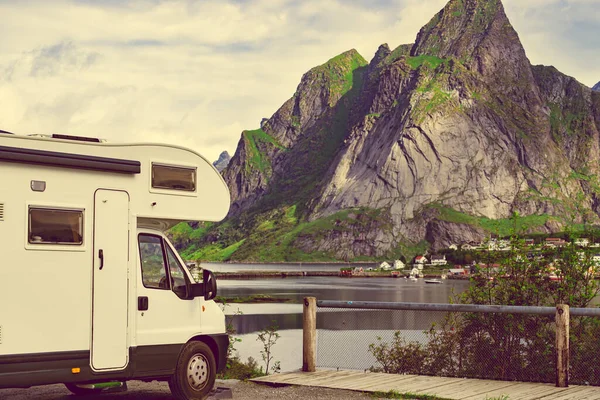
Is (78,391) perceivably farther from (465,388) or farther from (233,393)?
(465,388)

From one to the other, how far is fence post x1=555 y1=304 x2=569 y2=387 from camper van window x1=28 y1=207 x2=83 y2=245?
8.61 meters

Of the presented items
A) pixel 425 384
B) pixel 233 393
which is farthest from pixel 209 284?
pixel 425 384

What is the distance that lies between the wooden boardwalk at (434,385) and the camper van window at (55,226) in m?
5.46

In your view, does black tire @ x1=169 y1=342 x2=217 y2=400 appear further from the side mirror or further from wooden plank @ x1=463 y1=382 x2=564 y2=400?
wooden plank @ x1=463 y1=382 x2=564 y2=400

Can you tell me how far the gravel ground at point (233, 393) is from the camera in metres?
14.5

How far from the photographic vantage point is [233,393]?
15133 millimetres

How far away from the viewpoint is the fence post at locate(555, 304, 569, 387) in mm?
14961

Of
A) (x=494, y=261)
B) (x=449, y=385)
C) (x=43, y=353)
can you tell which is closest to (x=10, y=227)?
(x=43, y=353)

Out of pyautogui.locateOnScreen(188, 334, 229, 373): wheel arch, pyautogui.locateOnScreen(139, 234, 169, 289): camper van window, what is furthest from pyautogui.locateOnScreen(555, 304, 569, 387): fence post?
pyautogui.locateOnScreen(139, 234, 169, 289): camper van window

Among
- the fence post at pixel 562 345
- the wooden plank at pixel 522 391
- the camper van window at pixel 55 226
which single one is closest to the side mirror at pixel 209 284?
the camper van window at pixel 55 226

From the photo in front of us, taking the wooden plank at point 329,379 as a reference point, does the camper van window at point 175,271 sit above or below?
above

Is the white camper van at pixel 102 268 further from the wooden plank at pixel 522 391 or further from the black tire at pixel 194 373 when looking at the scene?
the wooden plank at pixel 522 391

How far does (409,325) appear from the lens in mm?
18562

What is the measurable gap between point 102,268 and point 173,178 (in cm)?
201
